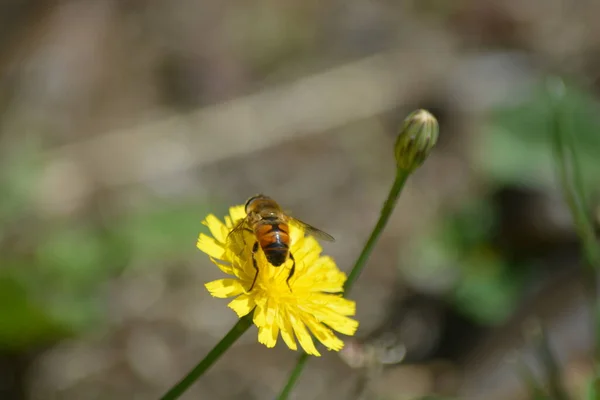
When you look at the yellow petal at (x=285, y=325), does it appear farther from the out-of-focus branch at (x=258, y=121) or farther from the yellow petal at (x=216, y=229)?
the out-of-focus branch at (x=258, y=121)

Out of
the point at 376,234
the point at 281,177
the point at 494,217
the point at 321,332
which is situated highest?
the point at 376,234

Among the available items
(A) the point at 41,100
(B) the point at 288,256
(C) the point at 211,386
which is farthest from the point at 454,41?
(B) the point at 288,256

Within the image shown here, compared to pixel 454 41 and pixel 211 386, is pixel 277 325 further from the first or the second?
pixel 454 41

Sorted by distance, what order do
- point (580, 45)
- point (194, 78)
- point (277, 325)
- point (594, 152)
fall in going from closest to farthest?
point (277, 325)
point (594, 152)
point (194, 78)
point (580, 45)

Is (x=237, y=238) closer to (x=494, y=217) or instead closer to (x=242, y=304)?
(x=242, y=304)

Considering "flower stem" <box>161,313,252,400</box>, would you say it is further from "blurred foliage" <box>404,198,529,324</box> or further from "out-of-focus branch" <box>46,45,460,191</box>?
"out-of-focus branch" <box>46,45,460,191</box>

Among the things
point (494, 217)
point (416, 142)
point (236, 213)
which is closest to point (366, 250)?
point (416, 142)
